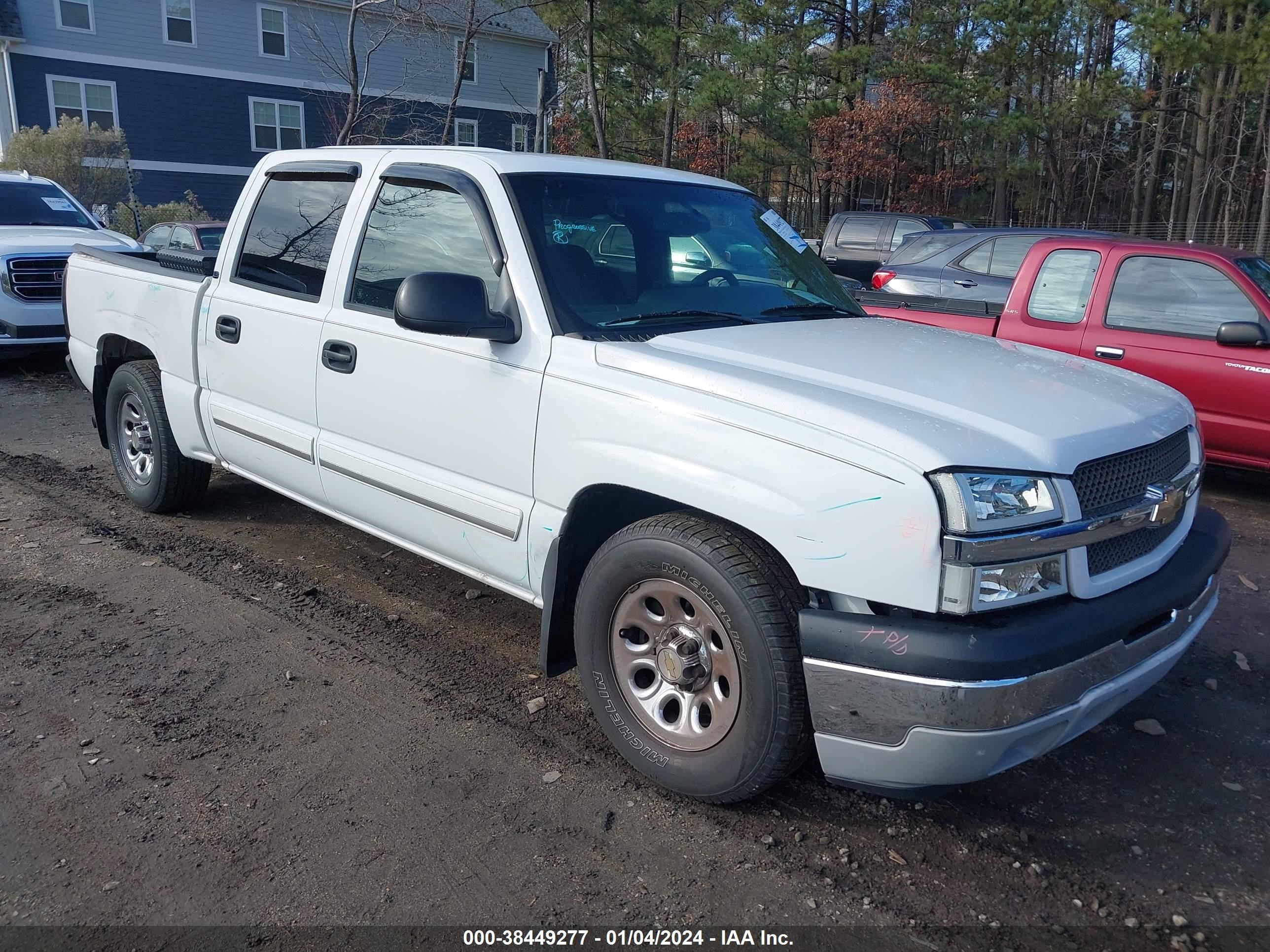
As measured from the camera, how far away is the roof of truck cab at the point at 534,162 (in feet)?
12.6

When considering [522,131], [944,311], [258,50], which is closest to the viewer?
[944,311]

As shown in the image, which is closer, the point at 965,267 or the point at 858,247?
the point at 965,267

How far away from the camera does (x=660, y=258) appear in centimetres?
388

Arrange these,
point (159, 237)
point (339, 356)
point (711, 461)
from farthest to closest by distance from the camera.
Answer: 1. point (159, 237)
2. point (339, 356)
3. point (711, 461)

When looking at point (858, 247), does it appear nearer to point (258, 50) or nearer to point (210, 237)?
point (210, 237)

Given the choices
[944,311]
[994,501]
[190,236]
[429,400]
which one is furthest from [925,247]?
[190,236]

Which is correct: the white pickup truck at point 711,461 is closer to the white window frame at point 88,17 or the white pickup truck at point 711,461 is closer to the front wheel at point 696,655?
the front wheel at point 696,655

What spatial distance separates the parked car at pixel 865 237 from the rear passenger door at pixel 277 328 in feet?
42.7

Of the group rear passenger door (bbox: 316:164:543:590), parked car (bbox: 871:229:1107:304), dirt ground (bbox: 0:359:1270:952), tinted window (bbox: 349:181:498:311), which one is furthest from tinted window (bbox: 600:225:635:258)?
parked car (bbox: 871:229:1107:304)

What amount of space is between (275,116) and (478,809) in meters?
30.3

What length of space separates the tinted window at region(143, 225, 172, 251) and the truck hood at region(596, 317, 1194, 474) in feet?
48.3

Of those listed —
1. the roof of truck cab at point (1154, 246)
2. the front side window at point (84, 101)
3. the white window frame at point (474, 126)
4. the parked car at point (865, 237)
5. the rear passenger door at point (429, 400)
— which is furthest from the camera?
the white window frame at point (474, 126)

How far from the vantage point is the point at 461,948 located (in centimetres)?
252

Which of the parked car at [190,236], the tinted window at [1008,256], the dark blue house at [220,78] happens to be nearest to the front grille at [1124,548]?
the tinted window at [1008,256]
